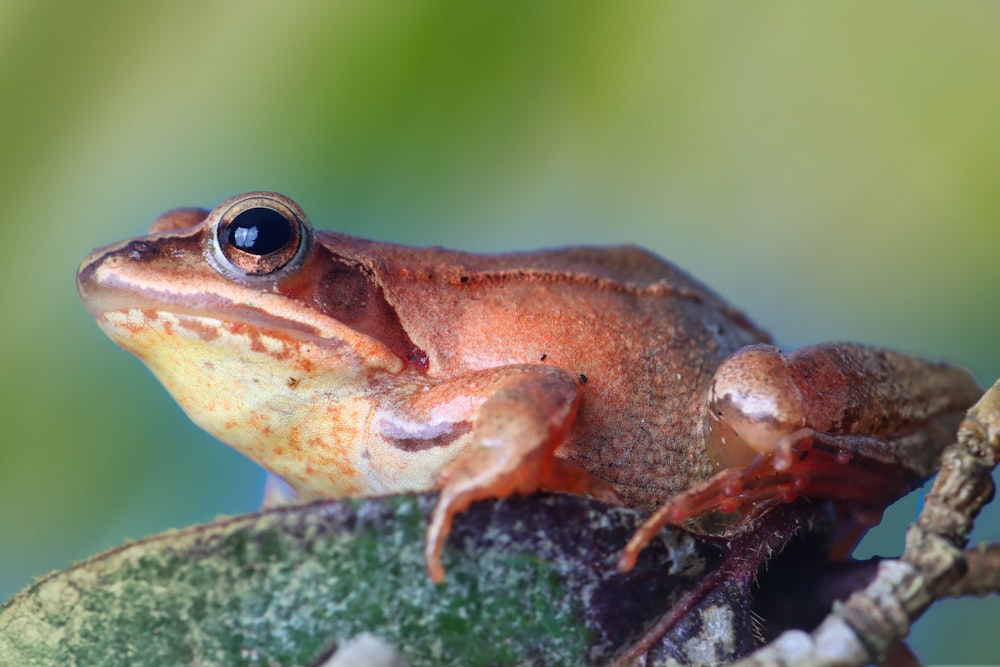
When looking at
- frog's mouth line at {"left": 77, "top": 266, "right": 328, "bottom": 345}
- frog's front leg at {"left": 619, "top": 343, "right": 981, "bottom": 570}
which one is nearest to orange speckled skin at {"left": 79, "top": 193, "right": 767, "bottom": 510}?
frog's mouth line at {"left": 77, "top": 266, "right": 328, "bottom": 345}

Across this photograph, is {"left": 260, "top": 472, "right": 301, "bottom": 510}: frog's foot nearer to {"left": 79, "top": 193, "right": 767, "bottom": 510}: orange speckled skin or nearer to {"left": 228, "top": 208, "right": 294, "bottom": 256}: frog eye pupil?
{"left": 79, "top": 193, "right": 767, "bottom": 510}: orange speckled skin

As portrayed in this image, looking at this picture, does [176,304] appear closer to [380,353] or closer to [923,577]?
[380,353]

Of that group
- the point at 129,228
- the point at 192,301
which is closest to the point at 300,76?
Answer: the point at 129,228

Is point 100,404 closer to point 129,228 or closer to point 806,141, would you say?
point 129,228

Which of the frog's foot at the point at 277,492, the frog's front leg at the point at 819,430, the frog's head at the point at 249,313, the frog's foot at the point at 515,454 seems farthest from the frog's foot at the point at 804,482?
the frog's foot at the point at 277,492

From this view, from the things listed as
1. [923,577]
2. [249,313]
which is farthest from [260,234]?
[923,577]

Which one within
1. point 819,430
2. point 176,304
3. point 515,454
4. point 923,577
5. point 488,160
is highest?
point 488,160
